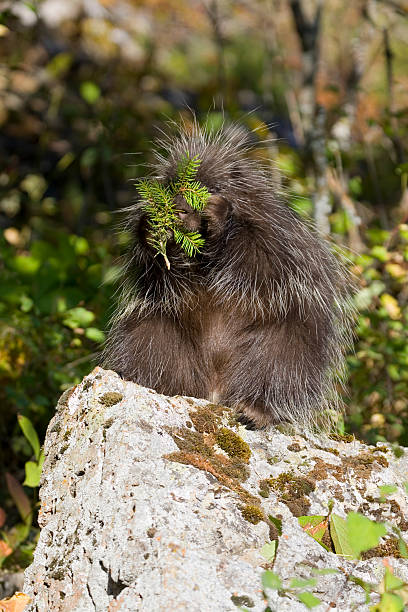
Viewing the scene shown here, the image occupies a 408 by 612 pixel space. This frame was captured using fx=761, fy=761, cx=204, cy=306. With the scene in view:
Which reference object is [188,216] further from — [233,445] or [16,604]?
[16,604]

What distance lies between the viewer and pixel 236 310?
12.4 ft

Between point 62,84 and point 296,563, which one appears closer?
point 296,563

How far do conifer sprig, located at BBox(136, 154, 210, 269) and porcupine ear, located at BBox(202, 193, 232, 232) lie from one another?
0.03m

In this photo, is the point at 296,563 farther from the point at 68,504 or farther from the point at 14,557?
the point at 14,557

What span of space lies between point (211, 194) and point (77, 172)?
8.83 m

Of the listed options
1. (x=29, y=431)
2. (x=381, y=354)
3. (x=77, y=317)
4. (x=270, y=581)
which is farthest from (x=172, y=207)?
(x=381, y=354)

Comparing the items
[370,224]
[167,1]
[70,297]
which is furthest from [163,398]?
[167,1]

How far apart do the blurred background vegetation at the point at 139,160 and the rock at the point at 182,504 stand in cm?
52

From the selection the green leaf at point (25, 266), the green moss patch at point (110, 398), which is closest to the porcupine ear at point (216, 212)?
the green moss patch at point (110, 398)

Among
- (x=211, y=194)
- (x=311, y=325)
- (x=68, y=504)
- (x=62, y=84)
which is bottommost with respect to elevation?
(x=68, y=504)

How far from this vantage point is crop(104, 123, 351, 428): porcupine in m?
3.69

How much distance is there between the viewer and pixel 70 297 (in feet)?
16.8

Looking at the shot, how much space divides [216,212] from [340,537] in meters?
1.61

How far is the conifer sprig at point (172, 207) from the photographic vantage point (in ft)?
11.4
